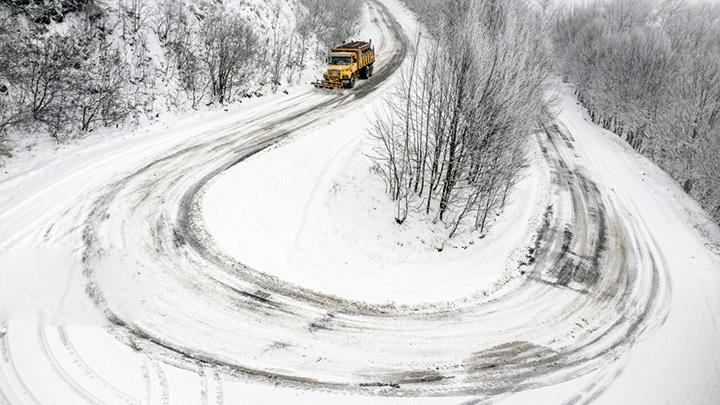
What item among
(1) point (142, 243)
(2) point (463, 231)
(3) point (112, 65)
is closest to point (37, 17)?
(3) point (112, 65)

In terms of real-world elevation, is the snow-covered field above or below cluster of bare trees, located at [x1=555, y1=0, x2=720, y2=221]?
below

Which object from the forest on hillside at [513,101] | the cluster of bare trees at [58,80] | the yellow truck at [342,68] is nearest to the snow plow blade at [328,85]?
the yellow truck at [342,68]

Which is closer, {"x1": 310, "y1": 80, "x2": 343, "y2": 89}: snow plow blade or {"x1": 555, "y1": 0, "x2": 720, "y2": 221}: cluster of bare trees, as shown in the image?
{"x1": 555, "y1": 0, "x2": 720, "y2": 221}: cluster of bare trees

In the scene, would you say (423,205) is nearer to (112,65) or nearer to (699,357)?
(699,357)

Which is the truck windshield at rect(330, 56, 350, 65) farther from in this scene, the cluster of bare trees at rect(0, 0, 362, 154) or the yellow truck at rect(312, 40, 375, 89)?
the cluster of bare trees at rect(0, 0, 362, 154)

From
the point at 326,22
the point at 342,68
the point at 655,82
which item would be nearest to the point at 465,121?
the point at 342,68

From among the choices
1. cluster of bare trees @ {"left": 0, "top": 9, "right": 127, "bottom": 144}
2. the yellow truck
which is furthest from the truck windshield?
cluster of bare trees @ {"left": 0, "top": 9, "right": 127, "bottom": 144}

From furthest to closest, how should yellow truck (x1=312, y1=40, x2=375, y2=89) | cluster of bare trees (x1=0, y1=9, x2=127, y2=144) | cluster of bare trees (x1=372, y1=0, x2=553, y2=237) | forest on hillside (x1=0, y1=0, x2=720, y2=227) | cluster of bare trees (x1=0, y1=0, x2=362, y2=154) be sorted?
yellow truck (x1=312, y1=40, x2=375, y2=89) → cluster of bare trees (x1=0, y1=0, x2=362, y2=154) → cluster of bare trees (x1=0, y1=9, x2=127, y2=144) → forest on hillside (x1=0, y1=0, x2=720, y2=227) → cluster of bare trees (x1=372, y1=0, x2=553, y2=237)
